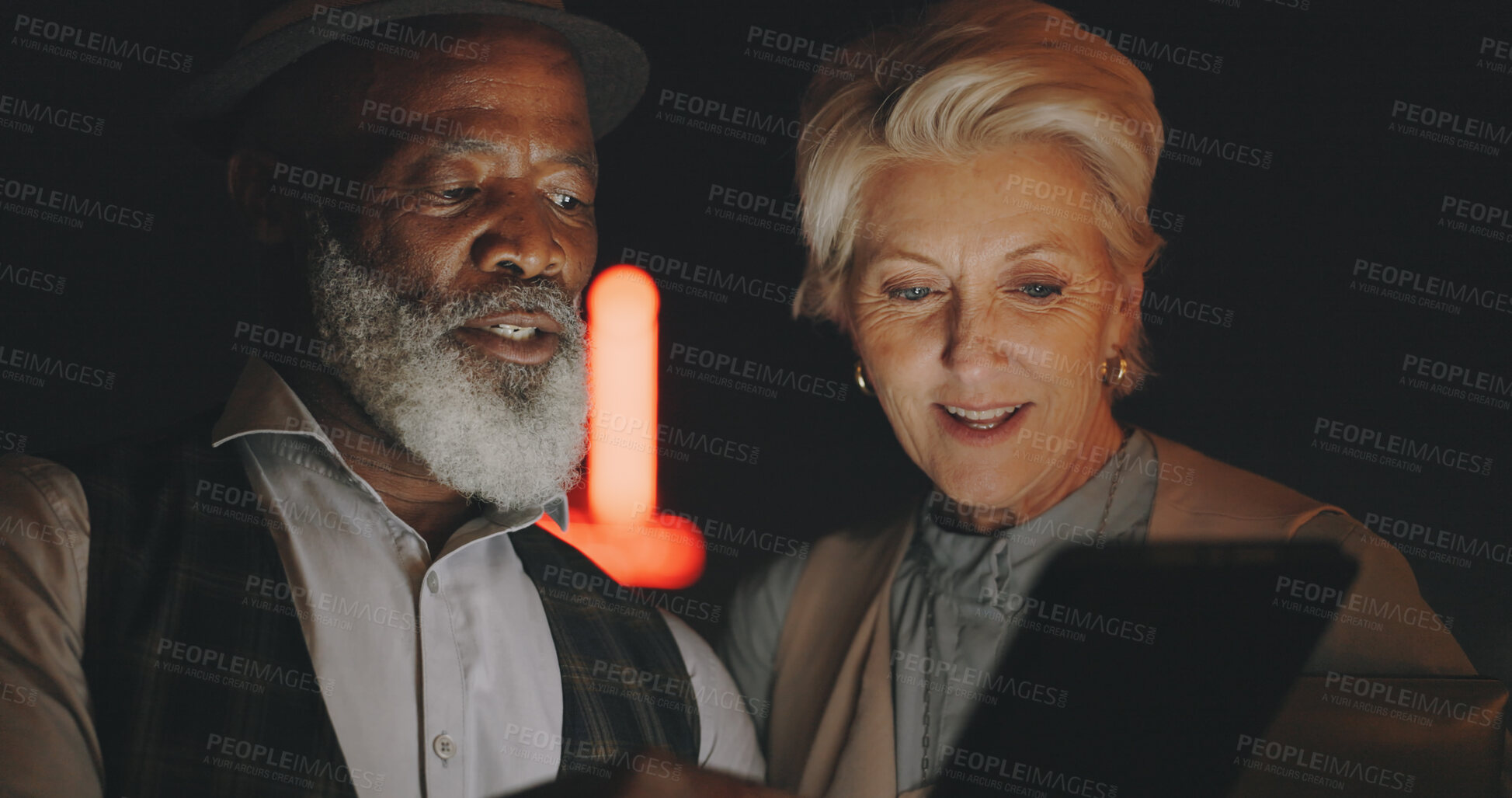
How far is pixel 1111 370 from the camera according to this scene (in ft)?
6.00

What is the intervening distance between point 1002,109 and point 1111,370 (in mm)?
523

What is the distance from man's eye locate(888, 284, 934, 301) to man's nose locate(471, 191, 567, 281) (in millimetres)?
649

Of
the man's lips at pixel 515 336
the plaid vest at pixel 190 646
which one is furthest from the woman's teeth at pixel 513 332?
the plaid vest at pixel 190 646

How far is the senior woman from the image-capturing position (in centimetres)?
178

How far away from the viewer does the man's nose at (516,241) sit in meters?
1.73

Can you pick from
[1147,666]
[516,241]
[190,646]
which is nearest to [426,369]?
[516,241]

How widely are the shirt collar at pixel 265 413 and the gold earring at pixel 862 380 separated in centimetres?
95

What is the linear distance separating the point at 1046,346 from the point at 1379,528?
658 millimetres

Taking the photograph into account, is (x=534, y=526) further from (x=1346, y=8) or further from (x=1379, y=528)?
(x=1346, y=8)

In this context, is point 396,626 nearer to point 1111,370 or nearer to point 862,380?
point 862,380

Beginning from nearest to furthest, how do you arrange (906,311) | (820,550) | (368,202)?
(368,202), (906,311), (820,550)

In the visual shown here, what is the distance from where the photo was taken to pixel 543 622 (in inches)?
70.4

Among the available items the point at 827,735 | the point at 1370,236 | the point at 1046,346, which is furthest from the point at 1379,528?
the point at 827,735

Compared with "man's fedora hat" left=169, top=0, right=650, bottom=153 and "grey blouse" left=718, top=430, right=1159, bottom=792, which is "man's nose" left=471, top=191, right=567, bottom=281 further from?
"grey blouse" left=718, top=430, right=1159, bottom=792
